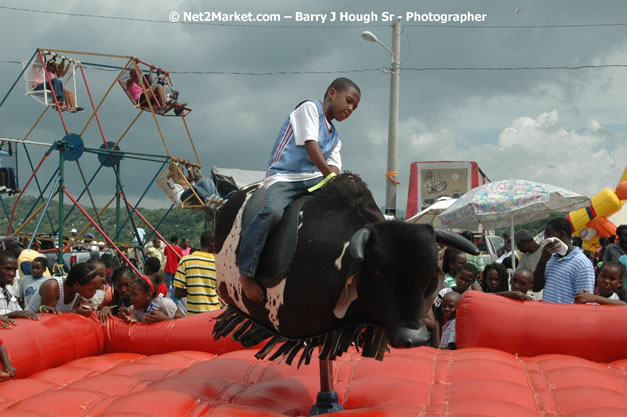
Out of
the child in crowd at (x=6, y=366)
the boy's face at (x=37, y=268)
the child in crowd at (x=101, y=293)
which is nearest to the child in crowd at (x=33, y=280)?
the boy's face at (x=37, y=268)

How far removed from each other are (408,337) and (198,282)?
315 cm

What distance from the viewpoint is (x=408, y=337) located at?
2.15 m

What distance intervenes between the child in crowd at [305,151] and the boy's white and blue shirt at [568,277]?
2829mm

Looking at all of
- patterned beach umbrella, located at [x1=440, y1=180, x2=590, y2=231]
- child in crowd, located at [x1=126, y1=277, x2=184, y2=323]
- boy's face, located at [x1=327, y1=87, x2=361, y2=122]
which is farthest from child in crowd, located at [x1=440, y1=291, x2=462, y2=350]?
boy's face, located at [x1=327, y1=87, x2=361, y2=122]

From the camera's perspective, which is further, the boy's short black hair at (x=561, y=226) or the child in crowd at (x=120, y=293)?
the boy's short black hair at (x=561, y=226)

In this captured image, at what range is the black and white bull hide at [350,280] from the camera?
2.22 meters

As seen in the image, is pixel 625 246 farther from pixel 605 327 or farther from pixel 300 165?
pixel 300 165

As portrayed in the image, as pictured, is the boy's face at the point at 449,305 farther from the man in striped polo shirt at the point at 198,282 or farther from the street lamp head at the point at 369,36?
the street lamp head at the point at 369,36

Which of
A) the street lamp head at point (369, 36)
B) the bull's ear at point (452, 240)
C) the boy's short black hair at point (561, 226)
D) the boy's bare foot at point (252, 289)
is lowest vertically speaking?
the boy's bare foot at point (252, 289)

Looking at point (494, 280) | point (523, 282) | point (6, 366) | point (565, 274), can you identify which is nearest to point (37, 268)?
point (6, 366)

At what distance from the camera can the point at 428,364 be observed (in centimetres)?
384

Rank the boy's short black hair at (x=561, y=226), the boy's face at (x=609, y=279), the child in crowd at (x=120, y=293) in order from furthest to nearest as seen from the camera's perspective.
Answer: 1. the boy's short black hair at (x=561, y=226)
2. the child in crowd at (x=120, y=293)
3. the boy's face at (x=609, y=279)

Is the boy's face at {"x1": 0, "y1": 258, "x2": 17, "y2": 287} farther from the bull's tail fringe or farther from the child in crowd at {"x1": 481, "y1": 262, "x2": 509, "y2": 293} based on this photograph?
the child in crowd at {"x1": 481, "y1": 262, "x2": 509, "y2": 293}

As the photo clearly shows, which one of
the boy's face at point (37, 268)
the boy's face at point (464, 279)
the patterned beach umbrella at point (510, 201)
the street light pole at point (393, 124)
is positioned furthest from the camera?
the street light pole at point (393, 124)
